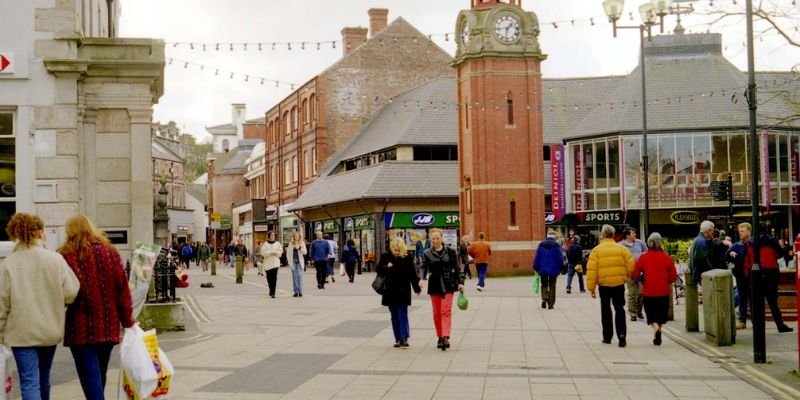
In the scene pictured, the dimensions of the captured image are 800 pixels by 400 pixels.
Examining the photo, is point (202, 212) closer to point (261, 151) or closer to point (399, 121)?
point (261, 151)

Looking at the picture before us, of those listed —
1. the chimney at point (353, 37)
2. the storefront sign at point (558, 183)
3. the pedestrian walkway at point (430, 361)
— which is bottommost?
the pedestrian walkway at point (430, 361)

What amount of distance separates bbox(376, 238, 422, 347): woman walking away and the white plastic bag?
260 inches

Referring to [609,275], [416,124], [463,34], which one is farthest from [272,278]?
[416,124]

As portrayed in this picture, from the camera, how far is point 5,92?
14.5 metres

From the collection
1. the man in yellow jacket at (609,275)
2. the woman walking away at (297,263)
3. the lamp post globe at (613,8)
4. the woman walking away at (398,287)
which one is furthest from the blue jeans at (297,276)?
the man in yellow jacket at (609,275)

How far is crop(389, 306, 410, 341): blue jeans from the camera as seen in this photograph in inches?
556

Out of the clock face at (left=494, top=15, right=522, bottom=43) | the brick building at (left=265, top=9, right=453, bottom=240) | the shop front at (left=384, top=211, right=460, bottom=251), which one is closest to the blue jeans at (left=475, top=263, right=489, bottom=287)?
the clock face at (left=494, top=15, right=522, bottom=43)

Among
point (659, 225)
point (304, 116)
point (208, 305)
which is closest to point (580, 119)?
point (659, 225)

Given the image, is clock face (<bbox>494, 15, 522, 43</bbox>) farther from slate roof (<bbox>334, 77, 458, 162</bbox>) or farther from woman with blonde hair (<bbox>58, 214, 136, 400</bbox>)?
woman with blonde hair (<bbox>58, 214, 136, 400</bbox>)

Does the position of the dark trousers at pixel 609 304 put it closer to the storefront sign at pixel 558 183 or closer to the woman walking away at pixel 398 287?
the woman walking away at pixel 398 287

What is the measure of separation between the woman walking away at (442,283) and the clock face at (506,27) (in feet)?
90.9

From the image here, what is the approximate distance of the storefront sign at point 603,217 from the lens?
47.8 metres

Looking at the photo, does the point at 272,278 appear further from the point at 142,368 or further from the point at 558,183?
the point at 558,183

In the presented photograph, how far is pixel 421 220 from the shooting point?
48500 mm
